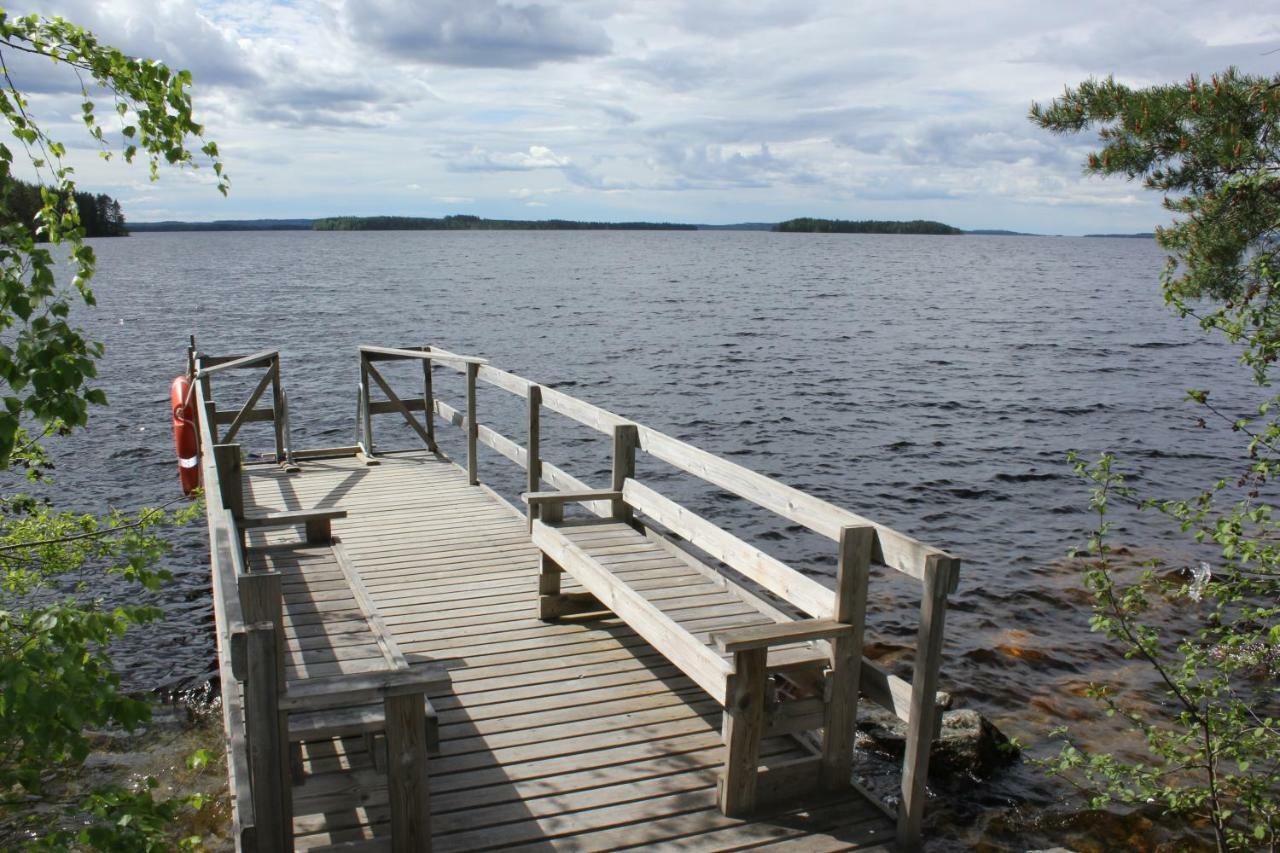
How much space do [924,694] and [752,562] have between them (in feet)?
3.54

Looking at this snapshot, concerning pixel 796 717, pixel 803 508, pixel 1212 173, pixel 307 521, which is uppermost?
pixel 1212 173

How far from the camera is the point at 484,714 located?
5.59 metres

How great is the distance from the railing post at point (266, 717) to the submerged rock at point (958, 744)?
4.61 metres

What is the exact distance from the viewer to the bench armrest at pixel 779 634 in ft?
14.3

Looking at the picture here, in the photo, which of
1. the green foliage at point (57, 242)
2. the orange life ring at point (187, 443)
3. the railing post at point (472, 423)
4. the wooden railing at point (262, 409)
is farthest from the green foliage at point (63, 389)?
the orange life ring at point (187, 443)

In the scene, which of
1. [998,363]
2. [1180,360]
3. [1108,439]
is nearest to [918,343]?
[998,363]

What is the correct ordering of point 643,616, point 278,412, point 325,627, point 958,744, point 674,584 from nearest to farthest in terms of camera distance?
point 325,627 < point 643,616 < point 674,584 < point 958,744 < point 278,412

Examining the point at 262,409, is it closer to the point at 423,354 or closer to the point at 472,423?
the point at 423,354

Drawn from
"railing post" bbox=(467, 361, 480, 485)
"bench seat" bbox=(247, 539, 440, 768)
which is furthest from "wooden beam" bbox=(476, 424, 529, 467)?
"bench seat" bbox=(247, 539, 440, 768)

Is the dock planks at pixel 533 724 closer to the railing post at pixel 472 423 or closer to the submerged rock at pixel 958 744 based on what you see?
the submerged rock at pixel 958 744

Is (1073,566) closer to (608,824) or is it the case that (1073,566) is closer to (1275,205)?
(1275,205)

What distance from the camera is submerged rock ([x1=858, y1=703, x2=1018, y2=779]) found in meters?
7.02

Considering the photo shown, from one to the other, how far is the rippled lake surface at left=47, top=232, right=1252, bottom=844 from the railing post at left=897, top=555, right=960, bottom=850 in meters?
2.16

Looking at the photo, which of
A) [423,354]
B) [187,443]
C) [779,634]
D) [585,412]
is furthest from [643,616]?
[187,443]
